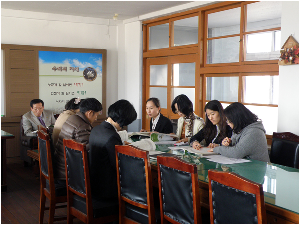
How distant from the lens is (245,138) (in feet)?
9.68

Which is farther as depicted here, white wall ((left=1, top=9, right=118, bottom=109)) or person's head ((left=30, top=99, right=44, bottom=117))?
white wall ((left=1, top=9, right=118, bottom=109))

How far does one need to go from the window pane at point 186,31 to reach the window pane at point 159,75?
60cm

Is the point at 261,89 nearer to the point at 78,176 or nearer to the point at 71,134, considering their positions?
the point at 71,134

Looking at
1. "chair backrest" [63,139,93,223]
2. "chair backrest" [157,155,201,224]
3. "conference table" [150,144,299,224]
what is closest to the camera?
"conference table" [150,144,299,224]

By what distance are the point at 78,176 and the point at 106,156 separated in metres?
0.27

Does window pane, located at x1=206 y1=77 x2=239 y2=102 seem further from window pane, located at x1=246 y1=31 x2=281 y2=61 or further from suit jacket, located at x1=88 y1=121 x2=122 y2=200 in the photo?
suit jacket, located at x1=88 y1=121 x2=122 y2=200

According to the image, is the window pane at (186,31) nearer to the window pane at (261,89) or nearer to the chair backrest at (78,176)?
the window pane at (261,89)

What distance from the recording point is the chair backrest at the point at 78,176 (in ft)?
8.73

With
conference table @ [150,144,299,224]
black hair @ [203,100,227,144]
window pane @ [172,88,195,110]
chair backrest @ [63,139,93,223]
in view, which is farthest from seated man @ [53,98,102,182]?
window pane @ [172,88,195,110]

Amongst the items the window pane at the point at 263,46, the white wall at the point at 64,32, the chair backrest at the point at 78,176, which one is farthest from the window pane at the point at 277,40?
the white wall at the point at 64,32

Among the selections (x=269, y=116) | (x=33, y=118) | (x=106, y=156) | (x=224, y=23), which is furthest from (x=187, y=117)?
(x=33, y=118)

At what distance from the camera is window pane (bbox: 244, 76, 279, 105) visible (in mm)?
4484

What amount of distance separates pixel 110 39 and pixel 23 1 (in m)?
2.03

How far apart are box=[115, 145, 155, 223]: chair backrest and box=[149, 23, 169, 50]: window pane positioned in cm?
417
